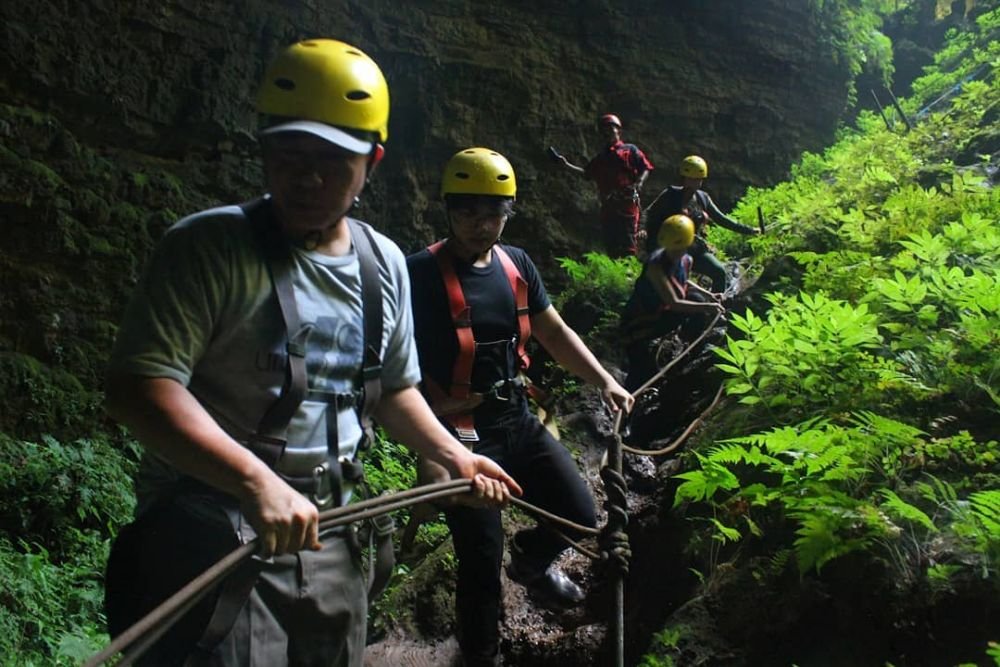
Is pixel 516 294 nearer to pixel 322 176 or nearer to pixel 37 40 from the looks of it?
pixel 322 176

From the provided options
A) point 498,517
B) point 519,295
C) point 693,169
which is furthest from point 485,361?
point 693,169

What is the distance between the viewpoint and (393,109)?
12.9 m

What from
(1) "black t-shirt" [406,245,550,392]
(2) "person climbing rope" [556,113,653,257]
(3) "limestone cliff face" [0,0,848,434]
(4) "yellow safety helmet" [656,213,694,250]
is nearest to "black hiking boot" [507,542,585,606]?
(1) "black t-shirt" [406,245,550,392]

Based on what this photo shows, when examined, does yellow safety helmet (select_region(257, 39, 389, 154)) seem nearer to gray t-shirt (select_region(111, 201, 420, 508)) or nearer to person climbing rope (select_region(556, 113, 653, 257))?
gray t-shirt (select_region(111, 201, 420, 508))

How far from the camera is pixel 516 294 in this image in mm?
4434

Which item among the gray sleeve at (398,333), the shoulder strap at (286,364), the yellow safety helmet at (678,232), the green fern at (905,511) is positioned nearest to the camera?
the shoulder strap at (286,364)

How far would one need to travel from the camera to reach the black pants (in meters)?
4.04

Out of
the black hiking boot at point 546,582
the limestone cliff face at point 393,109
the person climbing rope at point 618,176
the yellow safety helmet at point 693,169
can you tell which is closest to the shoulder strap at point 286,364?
the black hiking boot at point 546,582

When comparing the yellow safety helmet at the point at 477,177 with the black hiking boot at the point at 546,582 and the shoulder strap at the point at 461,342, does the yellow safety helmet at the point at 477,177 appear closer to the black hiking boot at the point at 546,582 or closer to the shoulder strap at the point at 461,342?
the shoulder strap at the point at 461,342

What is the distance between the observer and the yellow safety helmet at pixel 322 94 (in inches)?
90.2

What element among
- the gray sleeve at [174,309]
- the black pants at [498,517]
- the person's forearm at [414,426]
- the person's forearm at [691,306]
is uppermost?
the gray sleeve at [174,309]

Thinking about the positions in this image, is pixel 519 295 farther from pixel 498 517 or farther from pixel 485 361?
pixel 498 517

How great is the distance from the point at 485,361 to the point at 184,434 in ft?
8.17

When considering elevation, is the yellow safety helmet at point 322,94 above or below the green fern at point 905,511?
above
